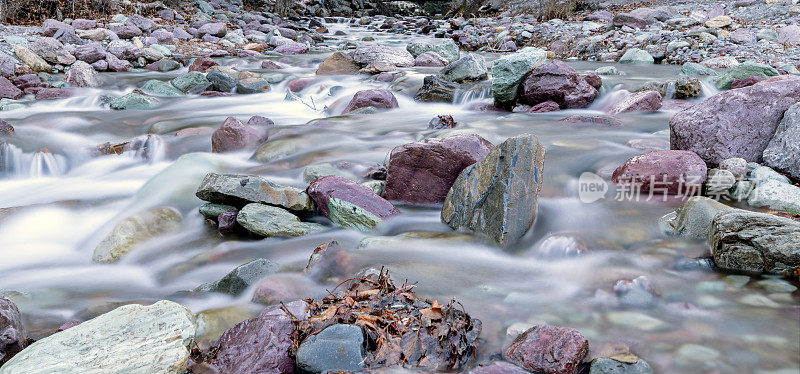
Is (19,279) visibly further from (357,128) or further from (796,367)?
(796,367)

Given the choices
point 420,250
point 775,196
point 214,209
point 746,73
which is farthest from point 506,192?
point 746,73

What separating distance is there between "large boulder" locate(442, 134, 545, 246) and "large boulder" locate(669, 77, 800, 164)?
173cm

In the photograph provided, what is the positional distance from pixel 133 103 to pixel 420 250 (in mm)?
7406

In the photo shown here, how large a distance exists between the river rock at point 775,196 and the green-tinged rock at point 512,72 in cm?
420

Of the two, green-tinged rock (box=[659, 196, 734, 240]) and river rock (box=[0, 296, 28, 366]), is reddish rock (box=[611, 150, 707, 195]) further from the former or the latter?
river rock (box=[0, 296, 28, 366])

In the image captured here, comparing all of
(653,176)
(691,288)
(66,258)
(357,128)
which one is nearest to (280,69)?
(357,128)

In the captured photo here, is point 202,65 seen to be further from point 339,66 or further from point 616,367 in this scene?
point 616,367

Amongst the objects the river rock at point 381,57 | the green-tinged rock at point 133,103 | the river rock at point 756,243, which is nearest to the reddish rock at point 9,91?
the green-tinged rock at point 133,103

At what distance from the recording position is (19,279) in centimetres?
373

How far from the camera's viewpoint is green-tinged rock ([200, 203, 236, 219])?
424cm

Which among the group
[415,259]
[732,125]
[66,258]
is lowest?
[66,258]

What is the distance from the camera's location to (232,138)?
20.2 ft

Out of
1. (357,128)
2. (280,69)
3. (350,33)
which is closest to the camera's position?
(357,128)

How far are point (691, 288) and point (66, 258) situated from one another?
172 inches
